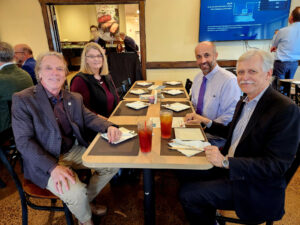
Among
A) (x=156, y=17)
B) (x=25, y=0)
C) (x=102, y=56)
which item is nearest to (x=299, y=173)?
(x=102, y=56)

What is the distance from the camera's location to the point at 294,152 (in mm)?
928

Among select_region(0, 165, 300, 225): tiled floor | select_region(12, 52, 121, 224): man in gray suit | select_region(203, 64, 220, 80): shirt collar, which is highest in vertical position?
select_region(203, 64, 220, 80): shirt collar

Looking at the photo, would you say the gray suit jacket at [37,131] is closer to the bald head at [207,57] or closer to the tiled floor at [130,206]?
the tiled floor at [130,206]

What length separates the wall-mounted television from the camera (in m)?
3.59


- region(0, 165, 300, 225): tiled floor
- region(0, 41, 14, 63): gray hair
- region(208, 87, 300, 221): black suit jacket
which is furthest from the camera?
region(0, 41, 14, 63): gray hair

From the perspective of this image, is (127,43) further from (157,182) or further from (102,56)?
(157,182)

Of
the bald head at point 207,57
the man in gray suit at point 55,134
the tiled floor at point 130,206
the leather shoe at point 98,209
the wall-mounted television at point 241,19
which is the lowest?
the tiled floor at point 130,206

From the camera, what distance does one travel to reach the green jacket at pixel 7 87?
1.95 metres

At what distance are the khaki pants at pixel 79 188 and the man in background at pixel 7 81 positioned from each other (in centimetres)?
95

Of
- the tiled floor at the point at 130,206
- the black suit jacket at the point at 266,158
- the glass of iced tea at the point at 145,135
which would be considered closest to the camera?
the black suit jacket at the point at 266,158

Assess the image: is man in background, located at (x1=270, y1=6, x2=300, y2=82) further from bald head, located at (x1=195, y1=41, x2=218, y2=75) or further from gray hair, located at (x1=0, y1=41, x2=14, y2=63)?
gray hair, located at (x1=0, y1=41, x2=14, y2=63)

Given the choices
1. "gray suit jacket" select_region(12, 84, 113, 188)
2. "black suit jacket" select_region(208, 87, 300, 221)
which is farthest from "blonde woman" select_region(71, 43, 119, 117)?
"black suit jacket" select_region(208, 87, 300, 221)

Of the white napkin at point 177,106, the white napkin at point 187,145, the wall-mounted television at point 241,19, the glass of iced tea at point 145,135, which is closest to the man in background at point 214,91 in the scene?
the white napkin at point 177,106

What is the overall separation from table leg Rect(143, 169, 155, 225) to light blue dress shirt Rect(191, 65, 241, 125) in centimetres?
86
